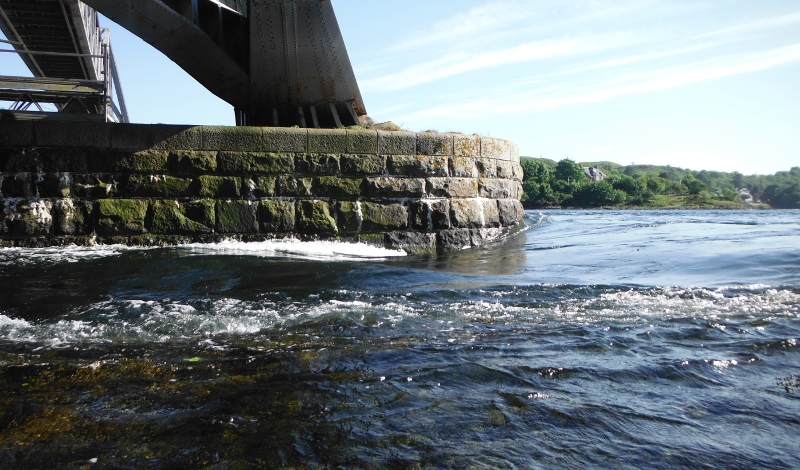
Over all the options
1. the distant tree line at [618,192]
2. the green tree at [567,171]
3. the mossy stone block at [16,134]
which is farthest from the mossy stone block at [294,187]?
the green tree at [567,171]

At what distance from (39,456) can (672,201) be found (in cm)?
8002

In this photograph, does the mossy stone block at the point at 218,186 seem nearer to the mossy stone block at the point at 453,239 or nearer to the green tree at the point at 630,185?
the mossy stone block at the point at 453,239

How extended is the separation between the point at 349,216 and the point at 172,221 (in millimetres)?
2752

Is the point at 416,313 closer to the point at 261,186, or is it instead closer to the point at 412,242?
the point at 412,242

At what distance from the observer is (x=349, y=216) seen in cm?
1038

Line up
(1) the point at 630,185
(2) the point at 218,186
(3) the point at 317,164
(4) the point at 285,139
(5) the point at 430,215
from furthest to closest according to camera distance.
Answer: (1) the point at 630,185, (5) the point at 430,215, (3) the point at 317,164, (4) the point at 285,139, (2) the point at 218,186

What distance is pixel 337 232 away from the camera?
10.3 meters

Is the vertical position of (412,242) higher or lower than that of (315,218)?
lower

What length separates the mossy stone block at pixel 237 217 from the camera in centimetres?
988

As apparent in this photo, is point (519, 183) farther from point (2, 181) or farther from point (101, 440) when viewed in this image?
point (101, 440)

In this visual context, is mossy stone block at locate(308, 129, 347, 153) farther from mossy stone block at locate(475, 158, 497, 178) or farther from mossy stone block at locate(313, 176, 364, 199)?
mossy stone block at locate(475, 158, 497, 178)

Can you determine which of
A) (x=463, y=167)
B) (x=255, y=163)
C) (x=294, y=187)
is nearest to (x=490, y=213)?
(x=463, y=167)

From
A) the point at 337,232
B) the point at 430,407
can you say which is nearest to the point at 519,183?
the point at 337,232

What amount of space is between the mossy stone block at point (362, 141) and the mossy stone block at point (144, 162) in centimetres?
287
